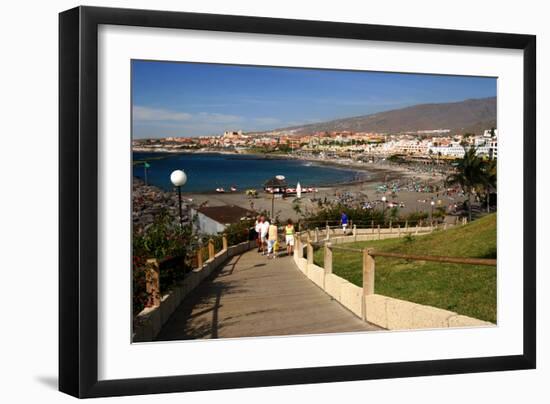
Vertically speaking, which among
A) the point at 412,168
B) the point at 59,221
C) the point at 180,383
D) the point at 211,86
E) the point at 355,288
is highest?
the point at 211,86

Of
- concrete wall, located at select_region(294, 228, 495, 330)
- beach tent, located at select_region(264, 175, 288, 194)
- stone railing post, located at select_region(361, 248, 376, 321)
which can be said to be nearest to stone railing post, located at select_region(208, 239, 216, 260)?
beach tent, located at select_region(264, 175, 288, 194)

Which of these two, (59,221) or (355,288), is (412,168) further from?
(59,221)

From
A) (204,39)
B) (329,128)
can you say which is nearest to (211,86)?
(204,39)

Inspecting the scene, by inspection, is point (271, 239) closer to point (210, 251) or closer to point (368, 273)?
point (210, 251)

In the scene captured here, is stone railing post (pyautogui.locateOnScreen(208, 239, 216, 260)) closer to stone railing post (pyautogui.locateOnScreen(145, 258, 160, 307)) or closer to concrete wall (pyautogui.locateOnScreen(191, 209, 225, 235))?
concrete wall (pyautogui.locateOnScreen(191, 209, 225, 235))

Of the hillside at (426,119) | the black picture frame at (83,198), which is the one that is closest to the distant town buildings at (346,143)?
the hillside at (426,119)

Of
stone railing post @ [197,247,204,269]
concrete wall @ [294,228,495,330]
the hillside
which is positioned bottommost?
concrete wall @ [294,228,495,330]

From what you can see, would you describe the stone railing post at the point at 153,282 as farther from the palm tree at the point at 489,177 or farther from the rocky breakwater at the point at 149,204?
the palm tree at the point at 489,177
